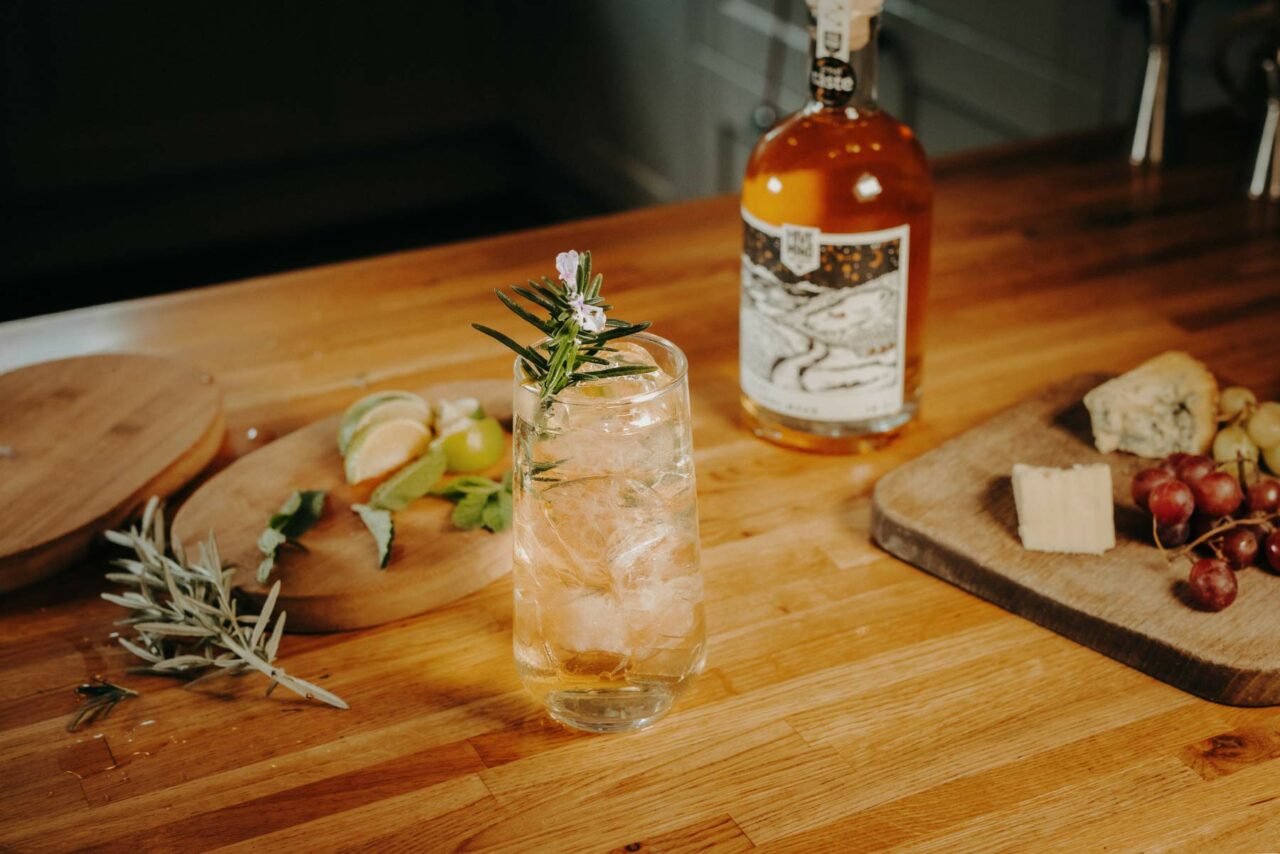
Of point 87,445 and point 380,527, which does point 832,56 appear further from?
point 87,445

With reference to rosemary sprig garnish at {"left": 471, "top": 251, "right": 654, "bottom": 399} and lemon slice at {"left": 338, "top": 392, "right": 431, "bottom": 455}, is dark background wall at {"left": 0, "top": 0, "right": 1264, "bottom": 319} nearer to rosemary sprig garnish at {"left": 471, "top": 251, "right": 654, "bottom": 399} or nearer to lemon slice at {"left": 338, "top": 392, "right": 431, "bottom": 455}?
lemon slice at {"left": 338, "top": 392, "right": 431, "bottom": 455}

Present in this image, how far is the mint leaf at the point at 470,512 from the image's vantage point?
983 millimetres

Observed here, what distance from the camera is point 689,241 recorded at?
1.56 meters

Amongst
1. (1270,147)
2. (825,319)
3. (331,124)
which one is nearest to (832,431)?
(825,319)

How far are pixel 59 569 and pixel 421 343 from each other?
0.46m

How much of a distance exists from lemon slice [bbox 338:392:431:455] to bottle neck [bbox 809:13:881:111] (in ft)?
1.38

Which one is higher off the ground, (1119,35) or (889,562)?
(1119,35)

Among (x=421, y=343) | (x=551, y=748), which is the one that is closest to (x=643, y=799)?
(x=551, y=748)

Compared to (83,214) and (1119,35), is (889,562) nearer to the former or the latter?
(1119,35)

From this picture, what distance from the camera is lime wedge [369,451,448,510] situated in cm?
100

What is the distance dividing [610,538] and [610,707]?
12 cm

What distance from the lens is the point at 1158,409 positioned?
1.03 m

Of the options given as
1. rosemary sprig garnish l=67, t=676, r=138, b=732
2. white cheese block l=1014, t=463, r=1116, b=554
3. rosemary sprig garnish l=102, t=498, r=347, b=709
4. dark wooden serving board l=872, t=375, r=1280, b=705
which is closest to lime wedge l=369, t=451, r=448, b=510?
rosemary sprig garnish l=102, t=498, r=347, b=709

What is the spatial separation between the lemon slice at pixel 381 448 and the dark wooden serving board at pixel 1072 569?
1.27ft
